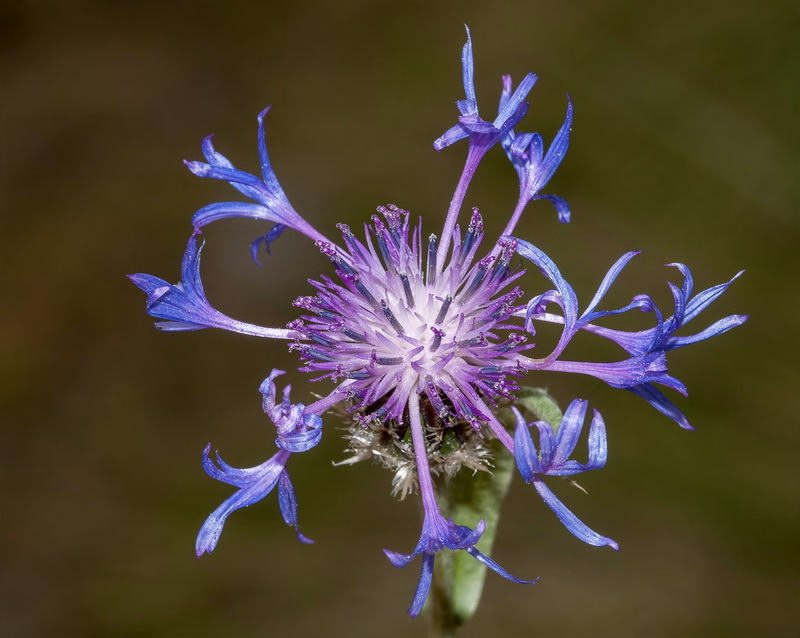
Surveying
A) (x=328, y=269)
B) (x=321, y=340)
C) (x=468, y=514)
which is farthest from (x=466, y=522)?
(x=328, y=269)

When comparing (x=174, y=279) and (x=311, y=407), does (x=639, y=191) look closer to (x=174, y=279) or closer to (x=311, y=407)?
(x=174, y=279)

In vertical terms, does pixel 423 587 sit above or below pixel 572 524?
below

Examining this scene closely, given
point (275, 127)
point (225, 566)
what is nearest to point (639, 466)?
point (225, 566)

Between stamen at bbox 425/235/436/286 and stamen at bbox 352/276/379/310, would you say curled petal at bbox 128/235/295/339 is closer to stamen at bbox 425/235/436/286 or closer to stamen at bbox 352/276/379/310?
stamen at bbox 352/276/379/310

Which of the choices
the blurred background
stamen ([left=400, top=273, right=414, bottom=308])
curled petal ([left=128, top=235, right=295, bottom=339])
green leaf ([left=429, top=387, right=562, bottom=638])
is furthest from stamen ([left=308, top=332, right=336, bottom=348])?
the blurred background

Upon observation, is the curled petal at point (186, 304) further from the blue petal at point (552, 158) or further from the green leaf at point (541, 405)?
the blue petal at point (552, 158)

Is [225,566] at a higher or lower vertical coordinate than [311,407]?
lower

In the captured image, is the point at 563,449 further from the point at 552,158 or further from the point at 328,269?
the point at 328,269
